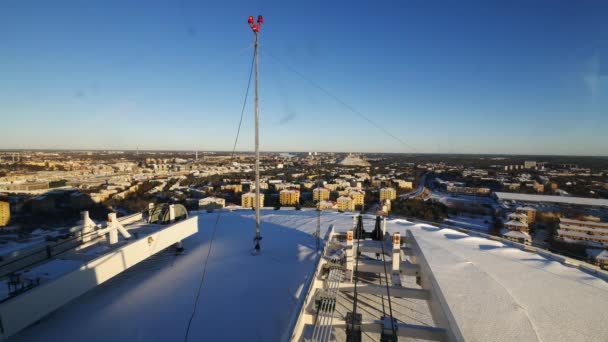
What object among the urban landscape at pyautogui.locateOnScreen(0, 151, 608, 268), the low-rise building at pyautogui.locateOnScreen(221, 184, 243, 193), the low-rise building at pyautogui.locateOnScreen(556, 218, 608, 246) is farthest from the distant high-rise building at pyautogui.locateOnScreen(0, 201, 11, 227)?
the low-rise building at pyautogui.locateOnScreen(556, 218, 608, 246)

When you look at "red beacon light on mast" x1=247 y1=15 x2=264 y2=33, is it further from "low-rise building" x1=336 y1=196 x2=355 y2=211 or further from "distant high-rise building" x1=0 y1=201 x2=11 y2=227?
"low-rise building" x1=336 y1=196 x2=355 y2=211

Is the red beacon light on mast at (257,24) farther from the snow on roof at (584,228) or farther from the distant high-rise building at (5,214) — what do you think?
the snow on roof at (584,228)

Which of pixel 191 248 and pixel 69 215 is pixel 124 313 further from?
pixel 69 215

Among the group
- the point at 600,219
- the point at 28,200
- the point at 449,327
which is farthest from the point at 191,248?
the point at 600,219

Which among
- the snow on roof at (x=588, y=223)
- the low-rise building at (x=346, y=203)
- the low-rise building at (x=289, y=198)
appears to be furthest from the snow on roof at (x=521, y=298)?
the snow on roof at (x=588, y=223)

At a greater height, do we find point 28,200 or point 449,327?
point 449,327
